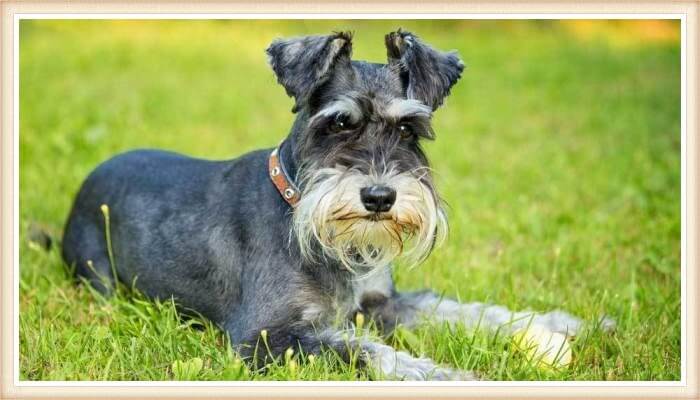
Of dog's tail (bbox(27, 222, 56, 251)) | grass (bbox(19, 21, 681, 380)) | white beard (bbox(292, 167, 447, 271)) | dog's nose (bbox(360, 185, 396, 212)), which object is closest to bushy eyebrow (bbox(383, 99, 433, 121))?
white beard (bbox(292, 167, 447, 271))

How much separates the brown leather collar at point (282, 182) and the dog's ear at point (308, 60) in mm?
375

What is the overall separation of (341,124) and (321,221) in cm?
52

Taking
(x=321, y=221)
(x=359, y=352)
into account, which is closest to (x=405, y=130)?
(x=321, y=221)

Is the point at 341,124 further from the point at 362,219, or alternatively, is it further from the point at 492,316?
the point at 492,316

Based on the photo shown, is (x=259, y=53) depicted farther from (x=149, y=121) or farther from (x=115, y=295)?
(x=115, y=295)

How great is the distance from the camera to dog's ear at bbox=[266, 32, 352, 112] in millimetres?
4258

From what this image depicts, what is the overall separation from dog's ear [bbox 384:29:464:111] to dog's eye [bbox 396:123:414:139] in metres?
0.15

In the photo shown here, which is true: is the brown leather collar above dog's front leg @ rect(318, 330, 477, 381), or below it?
above

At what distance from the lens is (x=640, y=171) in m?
8.52

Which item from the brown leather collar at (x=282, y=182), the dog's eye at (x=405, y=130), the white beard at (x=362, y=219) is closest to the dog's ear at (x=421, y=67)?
the dog's eye at (x=405, y=130)

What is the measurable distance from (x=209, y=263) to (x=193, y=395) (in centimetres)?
110

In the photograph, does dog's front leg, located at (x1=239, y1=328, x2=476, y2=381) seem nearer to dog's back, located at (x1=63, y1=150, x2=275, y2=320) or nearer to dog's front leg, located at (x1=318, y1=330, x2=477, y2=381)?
dog's front leg, located at (x1=318, y1=330, x2=477, y2=381)

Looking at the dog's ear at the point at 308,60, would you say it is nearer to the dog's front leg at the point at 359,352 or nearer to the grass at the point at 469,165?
the dog's front leg at the point at 359,352

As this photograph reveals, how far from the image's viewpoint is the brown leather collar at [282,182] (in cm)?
447
